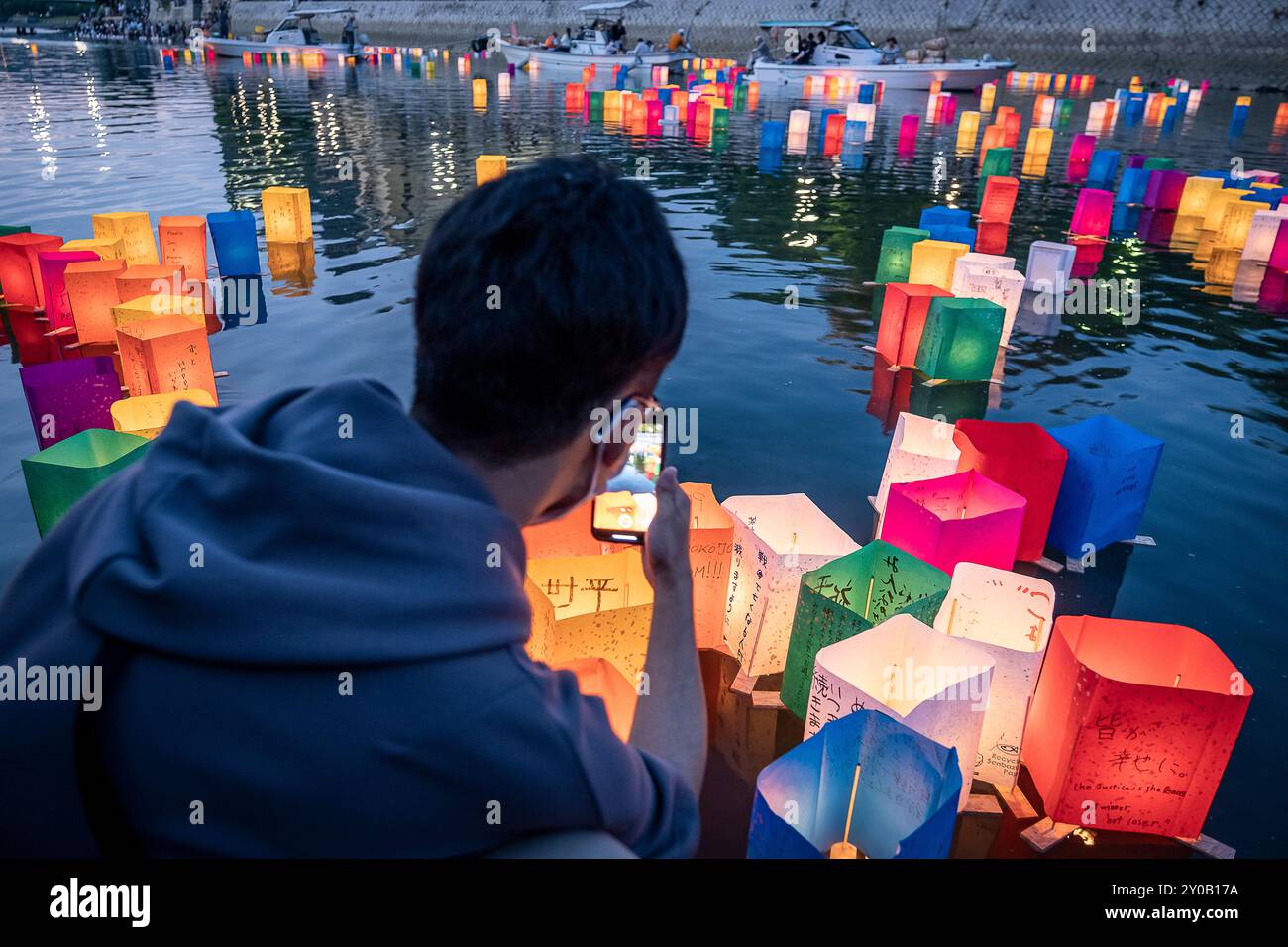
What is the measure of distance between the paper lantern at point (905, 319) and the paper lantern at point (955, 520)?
6.98 feet

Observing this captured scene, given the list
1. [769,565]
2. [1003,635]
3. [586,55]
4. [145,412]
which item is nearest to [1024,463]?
[1003,635]

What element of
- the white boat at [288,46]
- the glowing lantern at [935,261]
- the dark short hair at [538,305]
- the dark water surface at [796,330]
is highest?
the white boat at [288,46]

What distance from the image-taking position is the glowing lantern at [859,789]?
177 centimetres

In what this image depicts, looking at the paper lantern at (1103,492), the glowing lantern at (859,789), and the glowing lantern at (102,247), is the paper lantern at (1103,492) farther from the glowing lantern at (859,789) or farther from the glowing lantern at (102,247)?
the glowing lantern at (102,247)

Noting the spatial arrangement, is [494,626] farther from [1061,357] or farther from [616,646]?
[1061,357]

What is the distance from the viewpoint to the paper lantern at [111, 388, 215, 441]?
325 cm

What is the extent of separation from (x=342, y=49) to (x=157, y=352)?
32.2 metres

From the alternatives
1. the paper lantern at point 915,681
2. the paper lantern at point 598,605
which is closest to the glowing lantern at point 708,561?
the paper lantern at point 598,605

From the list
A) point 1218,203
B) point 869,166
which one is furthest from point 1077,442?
point 869,166

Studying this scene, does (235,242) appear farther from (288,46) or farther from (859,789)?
(288,46)

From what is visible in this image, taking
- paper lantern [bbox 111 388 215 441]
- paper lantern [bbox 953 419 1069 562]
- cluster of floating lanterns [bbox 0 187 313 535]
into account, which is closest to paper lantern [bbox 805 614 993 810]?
paper lantern [bbox 953 419 1069 562]

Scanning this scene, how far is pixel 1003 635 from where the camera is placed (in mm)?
2639

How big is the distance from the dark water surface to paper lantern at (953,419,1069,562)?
0.83ft

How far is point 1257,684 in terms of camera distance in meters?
2.79
